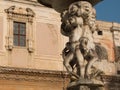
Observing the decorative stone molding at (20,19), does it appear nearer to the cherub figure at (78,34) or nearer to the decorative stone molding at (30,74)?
the decorative stone molding at (30,74)

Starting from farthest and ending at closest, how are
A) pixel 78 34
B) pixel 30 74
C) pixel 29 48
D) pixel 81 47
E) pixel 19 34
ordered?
pixel 19 34, pixel 29 48, pixel 30 74, pixel 78 34, pixel 81 47

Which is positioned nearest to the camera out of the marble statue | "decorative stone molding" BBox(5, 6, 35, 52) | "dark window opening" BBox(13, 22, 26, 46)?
the marble statue

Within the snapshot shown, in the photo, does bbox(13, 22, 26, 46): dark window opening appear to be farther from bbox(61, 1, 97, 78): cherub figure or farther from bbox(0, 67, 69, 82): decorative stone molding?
bbox(61, 1, 97, 78): cherub figure

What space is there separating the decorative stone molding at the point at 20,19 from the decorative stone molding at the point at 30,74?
4.33 feet

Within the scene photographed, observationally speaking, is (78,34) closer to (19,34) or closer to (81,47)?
(81,47)

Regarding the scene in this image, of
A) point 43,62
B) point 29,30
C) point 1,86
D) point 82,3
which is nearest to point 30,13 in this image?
point 29,30

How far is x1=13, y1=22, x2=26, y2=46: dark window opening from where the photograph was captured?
65.0 ft

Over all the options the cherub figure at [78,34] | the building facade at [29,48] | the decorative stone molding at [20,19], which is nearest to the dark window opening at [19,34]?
the building facade at [29,48]

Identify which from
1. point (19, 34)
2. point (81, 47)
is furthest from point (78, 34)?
point (19, 34)

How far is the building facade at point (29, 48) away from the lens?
751 inches

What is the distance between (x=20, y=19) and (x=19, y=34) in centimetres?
83

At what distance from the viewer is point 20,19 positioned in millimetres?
20125

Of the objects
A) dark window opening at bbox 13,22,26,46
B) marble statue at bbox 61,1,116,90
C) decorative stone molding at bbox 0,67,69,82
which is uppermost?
dark window opening at bbox 13,22,26,46

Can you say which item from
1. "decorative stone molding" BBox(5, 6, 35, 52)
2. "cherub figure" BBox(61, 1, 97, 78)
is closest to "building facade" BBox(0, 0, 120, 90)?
"decorative stone molding" BBox(5, 6, 35, 52)
